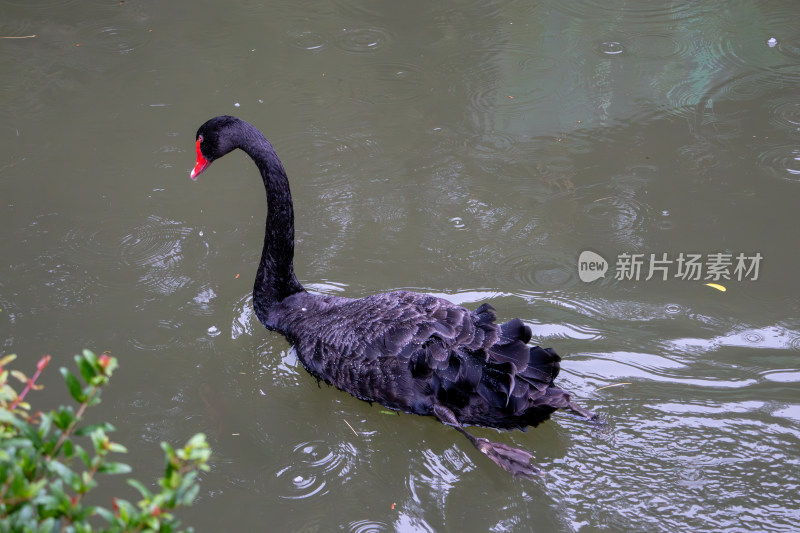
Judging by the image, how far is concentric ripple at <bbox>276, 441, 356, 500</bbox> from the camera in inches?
128

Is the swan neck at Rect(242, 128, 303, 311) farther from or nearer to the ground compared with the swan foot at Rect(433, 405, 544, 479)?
farther from the ground

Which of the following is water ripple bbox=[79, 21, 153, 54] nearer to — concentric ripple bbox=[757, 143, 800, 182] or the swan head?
the swan head

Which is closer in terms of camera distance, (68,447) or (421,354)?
(68,447)

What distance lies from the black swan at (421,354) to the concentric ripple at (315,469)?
1.08 ft

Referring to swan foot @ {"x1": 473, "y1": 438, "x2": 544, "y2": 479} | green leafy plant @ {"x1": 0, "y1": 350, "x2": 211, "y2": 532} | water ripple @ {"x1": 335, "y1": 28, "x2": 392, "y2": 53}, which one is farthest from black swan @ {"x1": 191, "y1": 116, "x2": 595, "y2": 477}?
water ripple @ {"x1": 335, "y1": 28, "x2": 392, "y2": 53}

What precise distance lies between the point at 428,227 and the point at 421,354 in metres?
1.61

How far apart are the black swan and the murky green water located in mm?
182

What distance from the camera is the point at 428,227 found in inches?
190

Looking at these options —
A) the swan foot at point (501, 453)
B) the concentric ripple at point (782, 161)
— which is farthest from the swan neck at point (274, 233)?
the concentric ripple at point (782, 161)

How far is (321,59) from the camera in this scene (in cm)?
656

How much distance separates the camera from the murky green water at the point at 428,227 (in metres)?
3.25

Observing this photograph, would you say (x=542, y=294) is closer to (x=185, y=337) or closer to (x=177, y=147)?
(x=185, y=337)

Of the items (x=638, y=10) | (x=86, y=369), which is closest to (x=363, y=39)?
(x=638, y=10)

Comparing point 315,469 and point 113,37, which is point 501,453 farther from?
point 113,37
